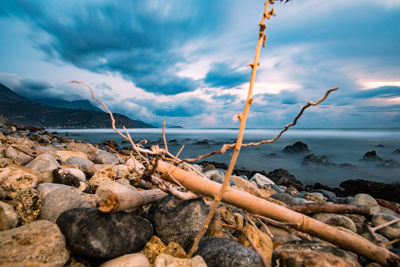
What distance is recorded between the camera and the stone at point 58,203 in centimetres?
238

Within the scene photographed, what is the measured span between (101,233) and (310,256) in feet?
7.20

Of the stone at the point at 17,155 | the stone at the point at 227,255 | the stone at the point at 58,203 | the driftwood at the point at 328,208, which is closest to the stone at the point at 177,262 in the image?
the stone at the point at 227,255

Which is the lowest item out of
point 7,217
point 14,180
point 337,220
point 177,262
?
point 337,220

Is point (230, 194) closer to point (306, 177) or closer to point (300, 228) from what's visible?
point (300, 228)

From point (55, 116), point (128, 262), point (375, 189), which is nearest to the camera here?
point (128, 262)

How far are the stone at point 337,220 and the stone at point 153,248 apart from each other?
305 centimetres

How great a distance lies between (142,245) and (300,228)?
195 cm

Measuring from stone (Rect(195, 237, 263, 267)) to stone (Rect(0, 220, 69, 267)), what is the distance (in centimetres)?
139

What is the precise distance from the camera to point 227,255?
6.58 ft

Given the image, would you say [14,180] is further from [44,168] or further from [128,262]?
[128,262]

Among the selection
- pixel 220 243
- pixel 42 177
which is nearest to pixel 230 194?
pixel 220 243

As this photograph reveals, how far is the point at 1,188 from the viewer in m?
2.60

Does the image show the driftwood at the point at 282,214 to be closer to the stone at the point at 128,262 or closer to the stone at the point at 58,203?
the stone at the point at 128,262

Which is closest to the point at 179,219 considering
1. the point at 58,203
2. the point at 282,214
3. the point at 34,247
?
the point at 282,214
